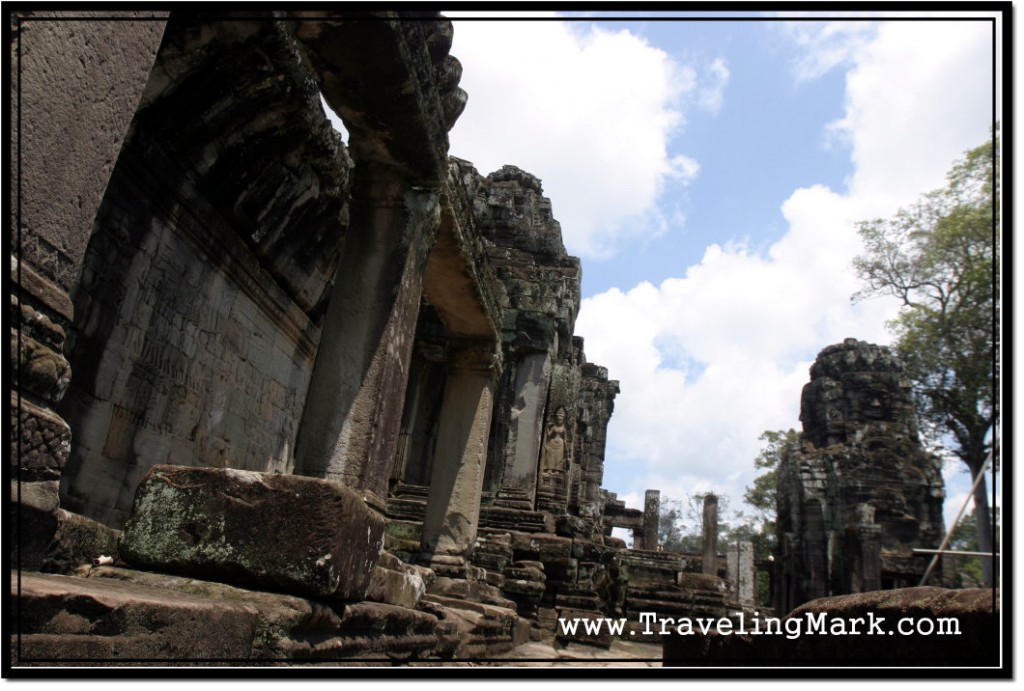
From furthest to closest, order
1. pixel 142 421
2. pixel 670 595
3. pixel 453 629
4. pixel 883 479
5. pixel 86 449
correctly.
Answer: pixel 883 479, pixel 670 595, pixel 142 421, pixel 86 449, pixel 453 629

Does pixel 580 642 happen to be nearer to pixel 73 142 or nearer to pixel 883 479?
pixel 73 142

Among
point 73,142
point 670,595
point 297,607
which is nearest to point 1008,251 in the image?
point 297,607

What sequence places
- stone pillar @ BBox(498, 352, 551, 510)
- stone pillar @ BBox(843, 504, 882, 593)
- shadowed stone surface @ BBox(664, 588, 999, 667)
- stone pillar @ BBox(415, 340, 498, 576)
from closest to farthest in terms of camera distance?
shadowed stone surface @ BBox(664, 588, 999, 667) < stone pillar @ BBox(415, 340, 498, 576) < stone pillar @ BBox(498, 352, 551, 510) < stone pillar @ BBox(843, 504, 882, 593)

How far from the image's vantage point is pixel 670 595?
45.0ft

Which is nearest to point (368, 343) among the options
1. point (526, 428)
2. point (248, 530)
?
point (248, 530)

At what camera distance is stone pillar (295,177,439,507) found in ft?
14.5

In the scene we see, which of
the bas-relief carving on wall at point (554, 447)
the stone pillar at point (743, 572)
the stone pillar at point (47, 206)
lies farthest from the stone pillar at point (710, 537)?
the stone pillar at point (47, 206)

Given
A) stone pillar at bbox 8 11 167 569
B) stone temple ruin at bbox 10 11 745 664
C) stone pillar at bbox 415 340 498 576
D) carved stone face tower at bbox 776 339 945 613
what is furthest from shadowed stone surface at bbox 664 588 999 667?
carved stone face tower at bbox 776 339 945 613

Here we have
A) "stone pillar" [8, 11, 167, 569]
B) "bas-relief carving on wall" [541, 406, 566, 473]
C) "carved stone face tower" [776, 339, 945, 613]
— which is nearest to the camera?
"stone pillar" [8, 11, 167, 569]

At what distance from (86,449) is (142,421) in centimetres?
61

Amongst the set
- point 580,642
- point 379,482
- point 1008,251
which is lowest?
point 580,642

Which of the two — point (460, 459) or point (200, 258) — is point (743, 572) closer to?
point (460, 459)

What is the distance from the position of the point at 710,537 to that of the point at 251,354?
76.6 ft

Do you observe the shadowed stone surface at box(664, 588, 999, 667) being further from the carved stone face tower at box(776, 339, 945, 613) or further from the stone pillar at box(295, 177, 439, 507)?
the carved stone face tower at box(776, 339, 945, 613)
